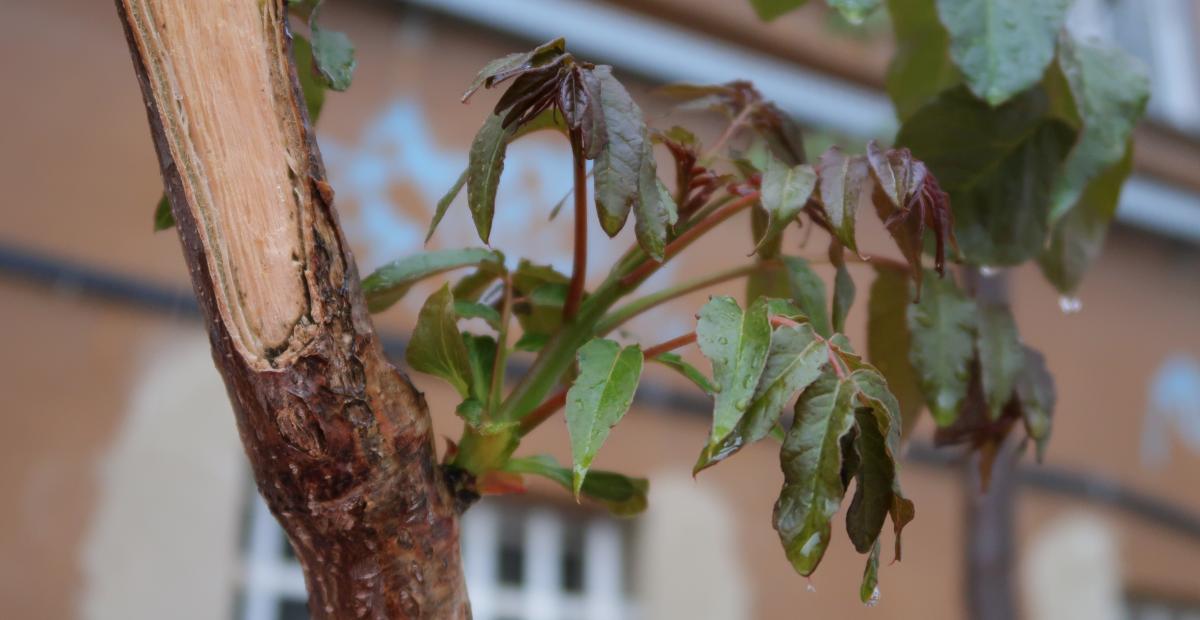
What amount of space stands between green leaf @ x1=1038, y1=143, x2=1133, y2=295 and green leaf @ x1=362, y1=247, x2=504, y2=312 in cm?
53

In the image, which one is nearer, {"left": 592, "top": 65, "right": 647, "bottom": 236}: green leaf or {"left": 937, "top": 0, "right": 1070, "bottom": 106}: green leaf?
{"left": 592, "top": 65, "right": 647, "bottom": 236}: green leaf

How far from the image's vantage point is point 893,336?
967 millimetres

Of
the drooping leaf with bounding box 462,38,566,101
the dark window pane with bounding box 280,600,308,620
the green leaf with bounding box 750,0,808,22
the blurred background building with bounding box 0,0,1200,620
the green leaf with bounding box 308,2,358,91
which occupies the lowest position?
the dark window pane with bounding box 280,600,308,620

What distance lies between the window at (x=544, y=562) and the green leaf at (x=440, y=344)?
196 cm

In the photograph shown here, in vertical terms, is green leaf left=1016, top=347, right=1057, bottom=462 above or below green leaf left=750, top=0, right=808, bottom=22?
below

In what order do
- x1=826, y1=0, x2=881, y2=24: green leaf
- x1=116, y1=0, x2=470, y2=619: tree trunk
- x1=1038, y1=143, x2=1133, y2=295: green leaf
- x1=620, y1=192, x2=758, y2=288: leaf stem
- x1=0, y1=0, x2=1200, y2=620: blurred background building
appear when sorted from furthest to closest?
x1=0, y1=0, x2=1200, y2=620: blurred background building
x1=1038, y1=143, x2=1133, y2=295: green leaf
x1=826, y1=0, x2=881, y2=24: green leaf
x1=620, y1=192, x2=758, y2=288: leaf stem
x1=116, y1=0, x2=470, y2=619: tree trunk

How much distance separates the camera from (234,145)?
0.64 meters

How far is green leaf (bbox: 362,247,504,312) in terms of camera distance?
0.79 metres

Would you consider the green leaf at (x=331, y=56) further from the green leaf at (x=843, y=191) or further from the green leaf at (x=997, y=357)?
the green leaf at (x=997, y=357)

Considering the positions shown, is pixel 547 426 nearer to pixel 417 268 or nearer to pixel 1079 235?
pixel 1079 235

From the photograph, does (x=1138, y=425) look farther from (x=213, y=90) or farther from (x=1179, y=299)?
(x=213, y=90)

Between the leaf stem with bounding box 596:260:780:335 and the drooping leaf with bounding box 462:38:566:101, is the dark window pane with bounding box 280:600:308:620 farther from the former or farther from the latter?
the drooping leaf with bounding box 462:38:566:101

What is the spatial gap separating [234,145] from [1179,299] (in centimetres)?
393

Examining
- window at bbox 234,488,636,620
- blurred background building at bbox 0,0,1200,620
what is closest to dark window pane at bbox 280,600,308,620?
blurred background building at bbox 0,0,1200,620
